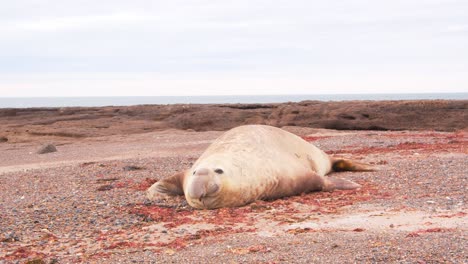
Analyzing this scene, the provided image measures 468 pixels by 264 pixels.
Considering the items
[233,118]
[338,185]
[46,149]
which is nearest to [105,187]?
[338,185]

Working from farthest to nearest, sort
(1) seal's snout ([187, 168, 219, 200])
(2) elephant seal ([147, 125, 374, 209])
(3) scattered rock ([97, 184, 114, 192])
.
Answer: (3) scattered rock ([97, 184, 114, 192]) → (2) elephant seal ([147, 125, 374, 209]) → (1) seal's snout ([187, 168, 219, 200])

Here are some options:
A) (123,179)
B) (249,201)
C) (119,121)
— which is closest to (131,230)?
(249,201)

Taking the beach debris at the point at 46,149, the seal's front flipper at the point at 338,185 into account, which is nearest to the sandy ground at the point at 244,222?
the seal's front flipper at the point at 338,185

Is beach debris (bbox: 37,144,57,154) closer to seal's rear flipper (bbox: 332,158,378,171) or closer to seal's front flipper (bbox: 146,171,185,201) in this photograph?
seal's rear flipper (bbox: 332,158,378,171)

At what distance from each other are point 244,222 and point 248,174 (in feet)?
5.58

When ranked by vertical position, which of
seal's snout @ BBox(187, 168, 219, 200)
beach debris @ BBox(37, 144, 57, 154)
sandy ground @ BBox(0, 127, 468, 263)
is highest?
seal's snout @ BBox(187, 168, 219, 200)

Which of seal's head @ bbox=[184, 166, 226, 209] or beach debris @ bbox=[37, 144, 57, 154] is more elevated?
seal's head @ bbox=[184, 166, 226, 209]

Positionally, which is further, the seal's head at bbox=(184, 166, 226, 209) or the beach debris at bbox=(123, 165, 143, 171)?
the beach debris at bbox=(123, 165, 143, 171)

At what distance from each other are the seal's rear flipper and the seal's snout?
434cm

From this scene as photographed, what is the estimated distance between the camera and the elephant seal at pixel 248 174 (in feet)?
28.1

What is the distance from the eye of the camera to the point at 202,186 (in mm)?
8430

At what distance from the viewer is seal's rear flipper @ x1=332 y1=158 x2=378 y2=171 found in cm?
1197

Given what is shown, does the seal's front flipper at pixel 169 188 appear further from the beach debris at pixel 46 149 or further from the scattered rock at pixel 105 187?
the beach debris at pixel 46 149

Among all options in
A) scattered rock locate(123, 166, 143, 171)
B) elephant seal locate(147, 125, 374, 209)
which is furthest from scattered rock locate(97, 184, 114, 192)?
scattered rock locate(123, 166, 143, 171)
